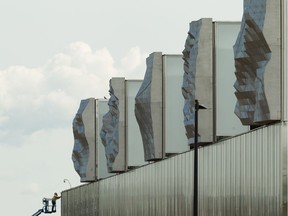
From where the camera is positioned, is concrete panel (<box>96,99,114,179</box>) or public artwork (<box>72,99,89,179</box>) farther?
public artwork (<box>72,99,89,179</box>)

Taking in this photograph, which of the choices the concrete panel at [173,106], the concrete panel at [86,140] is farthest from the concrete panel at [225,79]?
the concrete panel at [86,140]

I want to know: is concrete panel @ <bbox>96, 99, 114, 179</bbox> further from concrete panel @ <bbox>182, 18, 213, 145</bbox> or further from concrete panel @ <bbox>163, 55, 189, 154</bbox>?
concrete panel @ <bbox>182, 18, 213, 145</bbox>

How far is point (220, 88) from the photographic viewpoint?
70500mm

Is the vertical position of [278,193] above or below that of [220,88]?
below

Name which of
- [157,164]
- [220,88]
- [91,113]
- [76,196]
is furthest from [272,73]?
[76,196]

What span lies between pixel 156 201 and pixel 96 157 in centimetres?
3145

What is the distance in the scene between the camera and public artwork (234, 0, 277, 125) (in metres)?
58.1

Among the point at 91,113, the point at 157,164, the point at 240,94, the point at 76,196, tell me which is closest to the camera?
the point at 240,94

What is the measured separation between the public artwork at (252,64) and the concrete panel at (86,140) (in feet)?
182

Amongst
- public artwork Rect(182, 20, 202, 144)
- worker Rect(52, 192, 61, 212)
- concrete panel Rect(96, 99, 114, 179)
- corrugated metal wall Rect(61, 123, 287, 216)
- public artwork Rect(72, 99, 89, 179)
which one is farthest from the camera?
worker Rect(52, 192, 61, 212)

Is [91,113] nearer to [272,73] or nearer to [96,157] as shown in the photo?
[96,157]

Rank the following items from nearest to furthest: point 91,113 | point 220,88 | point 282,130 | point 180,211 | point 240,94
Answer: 1. point 282,130
2. point 240,94
3. point 220,88
4. point 180,211
5. point 91,113

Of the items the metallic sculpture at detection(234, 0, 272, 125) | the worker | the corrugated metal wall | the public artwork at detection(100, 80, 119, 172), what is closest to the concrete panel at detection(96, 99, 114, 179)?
the public artwork at detection(100, 80, 119, 172)

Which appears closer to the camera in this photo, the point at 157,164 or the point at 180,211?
the point at 180,211
